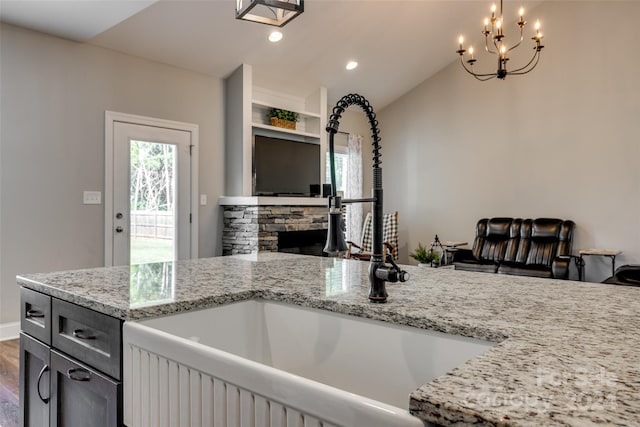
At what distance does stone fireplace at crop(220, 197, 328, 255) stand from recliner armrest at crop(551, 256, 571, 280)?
2.67 m

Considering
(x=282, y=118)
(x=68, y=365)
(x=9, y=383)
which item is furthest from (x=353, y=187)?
(x=68, y=365)

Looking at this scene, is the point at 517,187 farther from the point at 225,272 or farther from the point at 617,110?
the point at 225,272

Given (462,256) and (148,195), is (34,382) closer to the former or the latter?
(148,195)

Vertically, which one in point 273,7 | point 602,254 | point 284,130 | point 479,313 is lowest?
point 602,254

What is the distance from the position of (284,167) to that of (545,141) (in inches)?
130

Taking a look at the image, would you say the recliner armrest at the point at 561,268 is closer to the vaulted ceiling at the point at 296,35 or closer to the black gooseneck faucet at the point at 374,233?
the vaulted ceiling at the point at 296,35

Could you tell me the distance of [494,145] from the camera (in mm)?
6016

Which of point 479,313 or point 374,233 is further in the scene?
point 374,233

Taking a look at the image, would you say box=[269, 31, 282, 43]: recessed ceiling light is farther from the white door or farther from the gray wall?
the white door

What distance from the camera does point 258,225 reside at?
4938 millimetres

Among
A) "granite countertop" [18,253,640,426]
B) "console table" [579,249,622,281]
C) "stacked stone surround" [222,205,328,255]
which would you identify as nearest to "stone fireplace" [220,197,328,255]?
"stacked stone surround" [222,205,328,255]

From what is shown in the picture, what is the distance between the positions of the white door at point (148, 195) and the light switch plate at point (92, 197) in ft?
0.23

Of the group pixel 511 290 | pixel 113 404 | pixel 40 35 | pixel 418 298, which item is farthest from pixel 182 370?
pixel 40 35

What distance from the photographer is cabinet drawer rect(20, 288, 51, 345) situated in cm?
141
